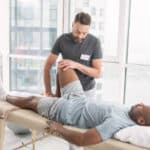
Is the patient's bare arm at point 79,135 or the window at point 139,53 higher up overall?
the window at point 139,53

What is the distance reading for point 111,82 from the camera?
367cm

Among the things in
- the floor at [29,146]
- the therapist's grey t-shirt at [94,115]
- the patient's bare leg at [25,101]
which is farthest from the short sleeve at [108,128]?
the floor at [29,146]

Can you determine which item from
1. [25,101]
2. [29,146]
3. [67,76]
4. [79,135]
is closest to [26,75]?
[29,146]

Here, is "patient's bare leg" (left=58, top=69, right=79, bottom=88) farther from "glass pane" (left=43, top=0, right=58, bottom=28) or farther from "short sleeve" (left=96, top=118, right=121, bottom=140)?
"glass pane" (left=43, top=0, right=58, bottom=28)

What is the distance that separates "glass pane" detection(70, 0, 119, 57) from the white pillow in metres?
1.90

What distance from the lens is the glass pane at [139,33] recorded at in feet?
11.1

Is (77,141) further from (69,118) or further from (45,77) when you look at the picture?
(45,77)

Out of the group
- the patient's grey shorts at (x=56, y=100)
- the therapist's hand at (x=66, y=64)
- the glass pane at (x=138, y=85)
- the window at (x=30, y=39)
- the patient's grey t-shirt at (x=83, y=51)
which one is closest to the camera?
the patient's grey shorts at (x=56, y=100)

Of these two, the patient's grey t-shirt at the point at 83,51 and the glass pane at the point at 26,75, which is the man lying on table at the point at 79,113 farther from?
the glass pane at the point at 26,75

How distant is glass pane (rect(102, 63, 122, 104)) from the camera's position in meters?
3.57

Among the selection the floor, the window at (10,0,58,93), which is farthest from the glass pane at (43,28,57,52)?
the floor

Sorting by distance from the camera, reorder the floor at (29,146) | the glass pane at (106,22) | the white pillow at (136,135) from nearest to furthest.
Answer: the white pillow at (136,135)
the floor at (29,146)
the glass pane at (106,22)

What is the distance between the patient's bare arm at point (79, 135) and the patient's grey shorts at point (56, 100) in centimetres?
21

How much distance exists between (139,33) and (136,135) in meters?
1.95
